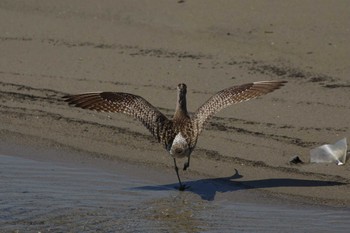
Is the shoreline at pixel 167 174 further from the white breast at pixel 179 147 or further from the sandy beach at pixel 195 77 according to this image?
the white breast at pixel 179 147

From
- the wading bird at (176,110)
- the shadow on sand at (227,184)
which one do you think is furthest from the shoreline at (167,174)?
the wading bird at (176,110)

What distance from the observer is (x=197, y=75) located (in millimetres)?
11016

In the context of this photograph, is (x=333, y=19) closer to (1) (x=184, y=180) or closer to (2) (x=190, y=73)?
(2) (x=190, y=73)

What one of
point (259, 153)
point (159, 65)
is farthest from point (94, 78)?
point (259, 153)

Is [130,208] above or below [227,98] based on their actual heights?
below

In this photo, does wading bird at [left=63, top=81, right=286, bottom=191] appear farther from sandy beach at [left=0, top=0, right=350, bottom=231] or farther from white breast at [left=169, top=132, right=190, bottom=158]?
sandy beach at [left=0, top=0, right=350, bottom=231]

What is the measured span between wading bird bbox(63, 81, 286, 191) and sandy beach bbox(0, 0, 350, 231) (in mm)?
435

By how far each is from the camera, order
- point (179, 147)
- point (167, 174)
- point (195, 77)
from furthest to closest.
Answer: point (195, 77) → point (167, 174) → point (179, 147)

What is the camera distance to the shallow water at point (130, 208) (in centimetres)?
716

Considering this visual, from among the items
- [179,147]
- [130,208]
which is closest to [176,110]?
[179,147]

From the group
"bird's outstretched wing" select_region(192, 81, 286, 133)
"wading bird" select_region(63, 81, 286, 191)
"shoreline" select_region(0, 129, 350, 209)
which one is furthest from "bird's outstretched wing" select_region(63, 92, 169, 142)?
"shoreline" select_region(0, 129, 350, 209)

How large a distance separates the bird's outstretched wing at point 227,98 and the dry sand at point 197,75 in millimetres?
454

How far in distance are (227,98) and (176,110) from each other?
470 mm

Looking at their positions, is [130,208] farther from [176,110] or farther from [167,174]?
[176,110]
